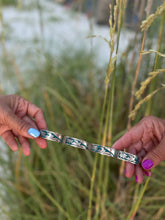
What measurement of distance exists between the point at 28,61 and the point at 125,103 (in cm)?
89

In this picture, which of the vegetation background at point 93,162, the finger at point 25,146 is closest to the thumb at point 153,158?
the vegetation background at point 93,162

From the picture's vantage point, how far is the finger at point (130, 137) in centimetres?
48

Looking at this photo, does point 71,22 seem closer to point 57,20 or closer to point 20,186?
point 57,20

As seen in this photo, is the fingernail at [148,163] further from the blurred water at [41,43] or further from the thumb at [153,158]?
the blurred water at [41,43]

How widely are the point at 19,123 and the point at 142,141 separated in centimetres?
26

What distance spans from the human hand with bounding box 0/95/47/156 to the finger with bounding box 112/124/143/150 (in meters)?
0.15

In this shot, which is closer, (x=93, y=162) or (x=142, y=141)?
(x=142, y=141)

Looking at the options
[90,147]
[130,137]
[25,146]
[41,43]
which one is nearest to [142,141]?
[130,137]

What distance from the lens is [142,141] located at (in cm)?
52

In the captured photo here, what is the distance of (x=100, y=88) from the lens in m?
1.22

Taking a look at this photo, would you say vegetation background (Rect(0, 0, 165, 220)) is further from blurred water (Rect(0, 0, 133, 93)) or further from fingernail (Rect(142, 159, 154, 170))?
blurred water (Rect(0, 0, 133, 93))

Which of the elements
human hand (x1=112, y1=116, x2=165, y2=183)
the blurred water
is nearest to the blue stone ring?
human hand (x1=112, y1=116, x2=165, y2=183)

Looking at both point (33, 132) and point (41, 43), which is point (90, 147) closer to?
point (33, 132)

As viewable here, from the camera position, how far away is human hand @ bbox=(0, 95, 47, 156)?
44cm
